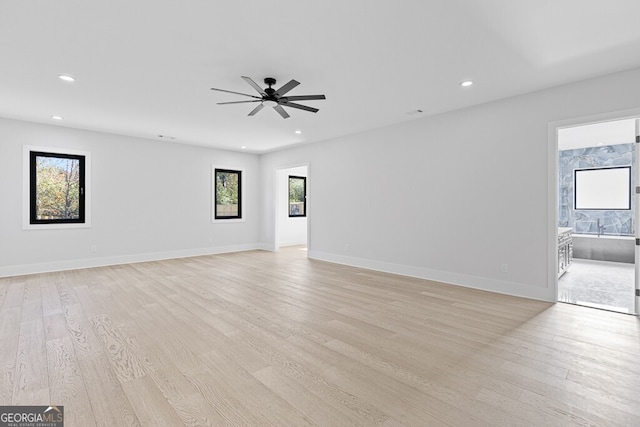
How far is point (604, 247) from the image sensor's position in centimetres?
653

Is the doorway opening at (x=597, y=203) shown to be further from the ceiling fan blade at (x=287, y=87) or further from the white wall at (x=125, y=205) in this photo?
the white wall at (x=125, y=205)

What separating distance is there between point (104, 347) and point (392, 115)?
486 cm

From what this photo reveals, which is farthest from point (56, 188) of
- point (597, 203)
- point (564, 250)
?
point (597, 203)

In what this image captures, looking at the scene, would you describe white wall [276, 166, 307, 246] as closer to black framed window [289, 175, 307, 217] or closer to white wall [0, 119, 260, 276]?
black framed window [289, 175, 307, 217]

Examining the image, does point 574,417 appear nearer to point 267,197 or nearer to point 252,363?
point 252,363

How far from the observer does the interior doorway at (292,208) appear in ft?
31.5

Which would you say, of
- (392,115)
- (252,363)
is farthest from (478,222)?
(252,363)

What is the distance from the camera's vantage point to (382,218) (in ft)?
19.2

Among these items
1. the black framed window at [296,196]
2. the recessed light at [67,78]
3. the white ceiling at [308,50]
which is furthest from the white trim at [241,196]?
the recessed light at [67,78]

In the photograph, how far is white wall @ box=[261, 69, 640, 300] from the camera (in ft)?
12.9

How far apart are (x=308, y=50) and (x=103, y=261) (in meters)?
6.01

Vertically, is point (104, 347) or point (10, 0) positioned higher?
point (10, 0)

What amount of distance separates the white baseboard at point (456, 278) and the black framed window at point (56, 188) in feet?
17.4

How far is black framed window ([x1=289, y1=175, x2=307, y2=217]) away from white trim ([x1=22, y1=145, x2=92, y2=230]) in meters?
5.27
